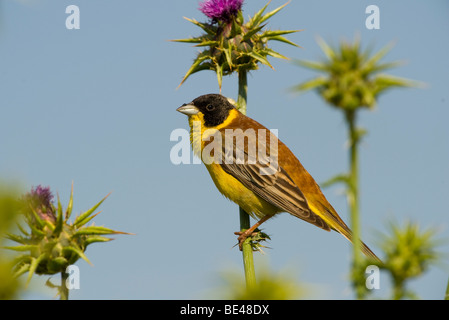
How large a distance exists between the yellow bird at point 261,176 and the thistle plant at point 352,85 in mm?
5189

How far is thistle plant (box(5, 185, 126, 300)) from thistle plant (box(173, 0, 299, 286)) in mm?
2647

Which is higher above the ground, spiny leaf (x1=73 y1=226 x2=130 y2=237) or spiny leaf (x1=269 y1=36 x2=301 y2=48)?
spiny leaf (x1=269 y1=36 x2=301 y2=48)

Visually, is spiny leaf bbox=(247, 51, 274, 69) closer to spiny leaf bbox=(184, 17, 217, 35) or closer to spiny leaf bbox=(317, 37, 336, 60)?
spiny leaf bbox=(184, 17, 217, 35)

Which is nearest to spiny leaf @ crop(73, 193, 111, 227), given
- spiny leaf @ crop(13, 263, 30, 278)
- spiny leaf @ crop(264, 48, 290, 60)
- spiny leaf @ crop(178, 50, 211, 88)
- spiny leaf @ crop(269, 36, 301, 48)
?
spiny leaf @ crop(13, 263, 30, 278)

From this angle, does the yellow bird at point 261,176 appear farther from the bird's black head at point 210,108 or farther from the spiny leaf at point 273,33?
the spiny leaf at point 273,33

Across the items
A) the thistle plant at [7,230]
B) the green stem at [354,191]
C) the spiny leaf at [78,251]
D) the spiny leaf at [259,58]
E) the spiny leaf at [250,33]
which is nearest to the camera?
the thistle plant at [7,230]

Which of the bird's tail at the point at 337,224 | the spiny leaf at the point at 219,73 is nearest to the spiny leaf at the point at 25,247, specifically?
the spiny leaf at the point at 219,73

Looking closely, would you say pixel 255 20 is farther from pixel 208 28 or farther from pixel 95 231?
pixel 95 231

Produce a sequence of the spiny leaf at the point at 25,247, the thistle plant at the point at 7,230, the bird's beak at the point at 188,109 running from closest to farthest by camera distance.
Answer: the thistle plant at the point at 7,230, the spiny leaf at the point at 25,247, the bird's beak at the point at 188,109

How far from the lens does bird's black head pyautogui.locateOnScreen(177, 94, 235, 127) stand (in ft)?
27.5

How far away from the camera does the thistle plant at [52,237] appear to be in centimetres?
338

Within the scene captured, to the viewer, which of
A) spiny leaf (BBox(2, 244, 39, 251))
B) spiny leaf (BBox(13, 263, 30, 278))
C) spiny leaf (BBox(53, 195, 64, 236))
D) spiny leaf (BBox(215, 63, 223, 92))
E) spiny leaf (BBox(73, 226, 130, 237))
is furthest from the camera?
spiny leaf (BBox(215, 63, 223, 92))
